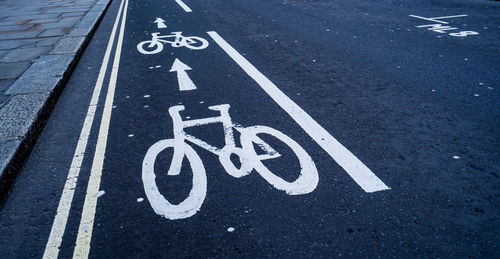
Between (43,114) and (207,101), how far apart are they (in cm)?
221

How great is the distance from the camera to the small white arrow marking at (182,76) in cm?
536

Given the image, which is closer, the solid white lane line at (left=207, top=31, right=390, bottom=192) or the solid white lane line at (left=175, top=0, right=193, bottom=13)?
the solid white lane line at (left=207, top=31, right=390, bottom=192)

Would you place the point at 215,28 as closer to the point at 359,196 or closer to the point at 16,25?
the point at 16,25

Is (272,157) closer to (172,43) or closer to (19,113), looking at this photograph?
(19,113)

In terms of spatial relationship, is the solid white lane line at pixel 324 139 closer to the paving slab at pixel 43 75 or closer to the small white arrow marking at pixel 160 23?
the paving slab at pixel 43 75

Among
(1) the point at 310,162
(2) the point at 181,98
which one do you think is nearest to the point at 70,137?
(2) the point at 181,98

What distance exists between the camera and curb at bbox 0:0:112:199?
3.59 metres

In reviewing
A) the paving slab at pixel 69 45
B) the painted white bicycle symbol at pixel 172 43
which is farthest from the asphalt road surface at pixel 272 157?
the paving slab at pixel 69 45

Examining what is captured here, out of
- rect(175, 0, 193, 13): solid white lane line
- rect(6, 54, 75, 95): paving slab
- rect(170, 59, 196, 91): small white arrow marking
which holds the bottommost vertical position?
rect(170, 59, 196, 91): small white arrow marking

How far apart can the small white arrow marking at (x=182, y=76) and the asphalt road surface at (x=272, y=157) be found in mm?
41

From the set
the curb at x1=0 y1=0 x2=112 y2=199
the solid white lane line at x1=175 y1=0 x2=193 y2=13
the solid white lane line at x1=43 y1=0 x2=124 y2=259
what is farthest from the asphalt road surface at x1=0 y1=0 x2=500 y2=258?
the solid white lane line at x1=175 y1=0 x2=193 y2=13

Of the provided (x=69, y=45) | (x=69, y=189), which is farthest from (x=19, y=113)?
(x=69, y=45)

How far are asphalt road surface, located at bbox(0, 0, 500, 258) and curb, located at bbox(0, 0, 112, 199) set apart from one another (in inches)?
5.6

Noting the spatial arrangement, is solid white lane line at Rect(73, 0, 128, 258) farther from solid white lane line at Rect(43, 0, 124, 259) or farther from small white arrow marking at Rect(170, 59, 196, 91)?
small white arrow marking at Rect(170, 59, 196, 91)
